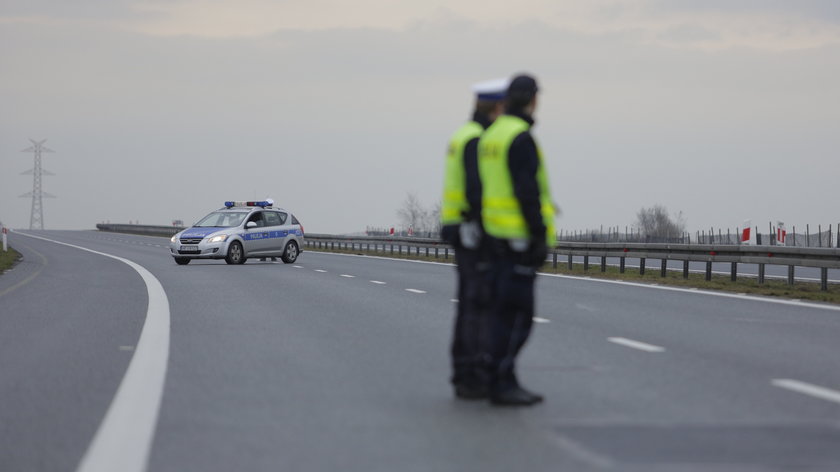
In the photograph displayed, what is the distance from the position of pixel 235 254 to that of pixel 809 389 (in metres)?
25.2

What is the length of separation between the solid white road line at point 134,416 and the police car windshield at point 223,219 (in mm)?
21017

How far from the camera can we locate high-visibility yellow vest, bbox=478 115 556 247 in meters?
7.12

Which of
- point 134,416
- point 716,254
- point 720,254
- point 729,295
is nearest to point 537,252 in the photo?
point 134,416

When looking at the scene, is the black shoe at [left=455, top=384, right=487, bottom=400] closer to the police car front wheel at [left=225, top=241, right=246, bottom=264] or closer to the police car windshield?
the police car front wheel at [left=225, top=241, right=246, bottom=264]

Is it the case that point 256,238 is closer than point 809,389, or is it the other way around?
point 809,389

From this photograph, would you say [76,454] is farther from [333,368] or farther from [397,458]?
[333,368]

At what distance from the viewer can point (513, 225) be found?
712 cm

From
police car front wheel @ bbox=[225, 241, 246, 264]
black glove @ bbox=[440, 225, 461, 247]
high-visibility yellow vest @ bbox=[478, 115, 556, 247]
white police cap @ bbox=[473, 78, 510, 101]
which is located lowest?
police car front wheel @ bbox=[225, 241, 246, 264]

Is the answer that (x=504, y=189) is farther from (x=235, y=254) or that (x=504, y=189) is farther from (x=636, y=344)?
(x=235, y=254)

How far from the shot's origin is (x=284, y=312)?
1492cm

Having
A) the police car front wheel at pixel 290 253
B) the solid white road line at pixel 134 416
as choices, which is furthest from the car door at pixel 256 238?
the solid white road line at pixel 134 416

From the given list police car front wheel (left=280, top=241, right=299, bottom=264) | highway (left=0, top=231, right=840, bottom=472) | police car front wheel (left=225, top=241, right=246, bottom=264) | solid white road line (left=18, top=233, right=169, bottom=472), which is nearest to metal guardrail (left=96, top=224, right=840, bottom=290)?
highway (left=0, top=231, right=840, bottom=472)

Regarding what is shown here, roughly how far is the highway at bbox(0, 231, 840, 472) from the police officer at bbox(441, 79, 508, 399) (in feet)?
0.84

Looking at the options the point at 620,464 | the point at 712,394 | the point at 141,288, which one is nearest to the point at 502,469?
the point at 620,464
